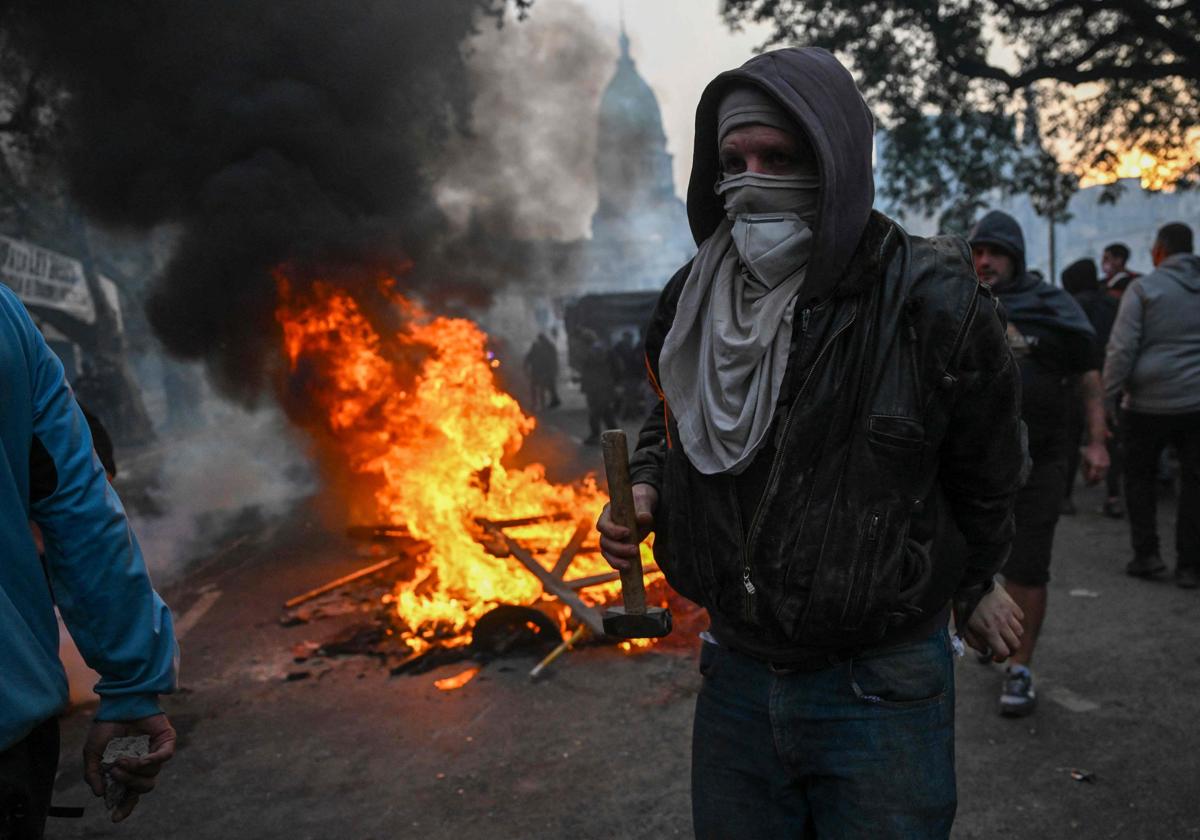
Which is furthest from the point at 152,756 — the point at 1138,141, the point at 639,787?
the point at 1138,141

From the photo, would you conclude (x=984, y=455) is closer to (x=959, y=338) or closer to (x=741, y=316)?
(x=959, y=338)

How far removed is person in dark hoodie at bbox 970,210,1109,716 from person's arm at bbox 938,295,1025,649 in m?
2.40

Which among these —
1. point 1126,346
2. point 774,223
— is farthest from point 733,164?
point 1126,346

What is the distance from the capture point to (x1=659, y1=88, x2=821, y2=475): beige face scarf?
5.74 ft

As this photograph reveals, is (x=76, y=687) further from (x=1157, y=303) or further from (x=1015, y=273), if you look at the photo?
(x=1157, y=303)

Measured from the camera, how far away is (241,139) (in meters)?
12.1

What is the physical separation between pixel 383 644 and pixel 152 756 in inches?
154

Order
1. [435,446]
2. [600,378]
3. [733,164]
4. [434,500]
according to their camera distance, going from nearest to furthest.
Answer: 1. [733,164]
2. [434,500]
3. [435,446]
4. [600,378]

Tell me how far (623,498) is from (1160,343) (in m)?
5.30

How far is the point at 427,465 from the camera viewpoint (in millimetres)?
8070

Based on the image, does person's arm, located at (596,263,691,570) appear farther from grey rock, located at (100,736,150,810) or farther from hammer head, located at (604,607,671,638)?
grey rock, located at (100,736,150,810)

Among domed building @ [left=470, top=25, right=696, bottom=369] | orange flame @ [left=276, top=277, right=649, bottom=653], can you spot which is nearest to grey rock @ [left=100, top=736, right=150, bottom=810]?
orange flame @ [left=276, top=277, right=649, bottom=653]

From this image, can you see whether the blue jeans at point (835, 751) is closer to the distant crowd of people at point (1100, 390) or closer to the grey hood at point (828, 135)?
the grey hood at point (828, 135)

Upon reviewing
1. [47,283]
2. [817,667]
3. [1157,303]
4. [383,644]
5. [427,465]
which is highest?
[47,283]
